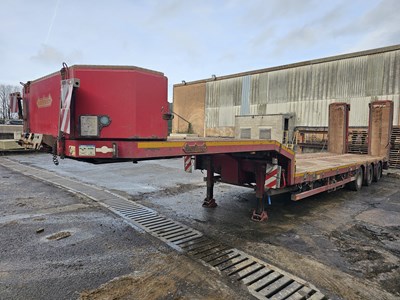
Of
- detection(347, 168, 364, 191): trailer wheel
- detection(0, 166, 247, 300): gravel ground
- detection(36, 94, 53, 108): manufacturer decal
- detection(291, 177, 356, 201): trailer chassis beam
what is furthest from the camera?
detection(347, 168, 364, 191): trailer wheel

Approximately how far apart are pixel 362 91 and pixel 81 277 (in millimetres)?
20515

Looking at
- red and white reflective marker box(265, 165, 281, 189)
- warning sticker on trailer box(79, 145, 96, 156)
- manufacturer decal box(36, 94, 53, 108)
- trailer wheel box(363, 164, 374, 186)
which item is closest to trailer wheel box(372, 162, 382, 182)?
trailer wheel box(363, 164, 374, 186)

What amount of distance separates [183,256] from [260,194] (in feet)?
7.13

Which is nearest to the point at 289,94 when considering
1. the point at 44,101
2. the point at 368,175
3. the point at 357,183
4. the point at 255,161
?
the point at 368,175

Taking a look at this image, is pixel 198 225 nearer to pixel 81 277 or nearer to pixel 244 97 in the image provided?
pixel 81 277

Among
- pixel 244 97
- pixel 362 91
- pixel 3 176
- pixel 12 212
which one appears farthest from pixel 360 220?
pixel 244 97

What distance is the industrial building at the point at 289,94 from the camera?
60.5 feet

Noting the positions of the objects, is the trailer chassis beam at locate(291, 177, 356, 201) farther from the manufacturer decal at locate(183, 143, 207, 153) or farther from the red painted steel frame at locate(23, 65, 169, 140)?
the red painted steel frame at locate(23, 65, 169, 140)

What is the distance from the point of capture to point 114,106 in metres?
3.18

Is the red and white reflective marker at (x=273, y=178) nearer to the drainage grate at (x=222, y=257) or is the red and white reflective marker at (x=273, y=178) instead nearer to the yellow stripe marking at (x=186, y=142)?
the yellow stripe marking at (x=186, y=142)

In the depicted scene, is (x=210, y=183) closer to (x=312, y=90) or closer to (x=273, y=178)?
(x=273, y=178)

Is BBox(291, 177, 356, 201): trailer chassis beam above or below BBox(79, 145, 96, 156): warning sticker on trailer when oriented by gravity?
below

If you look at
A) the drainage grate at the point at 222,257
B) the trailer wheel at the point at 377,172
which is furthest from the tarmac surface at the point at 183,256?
the trailer wheel at the point at 377,172

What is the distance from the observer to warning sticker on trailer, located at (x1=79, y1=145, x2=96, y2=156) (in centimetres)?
319
